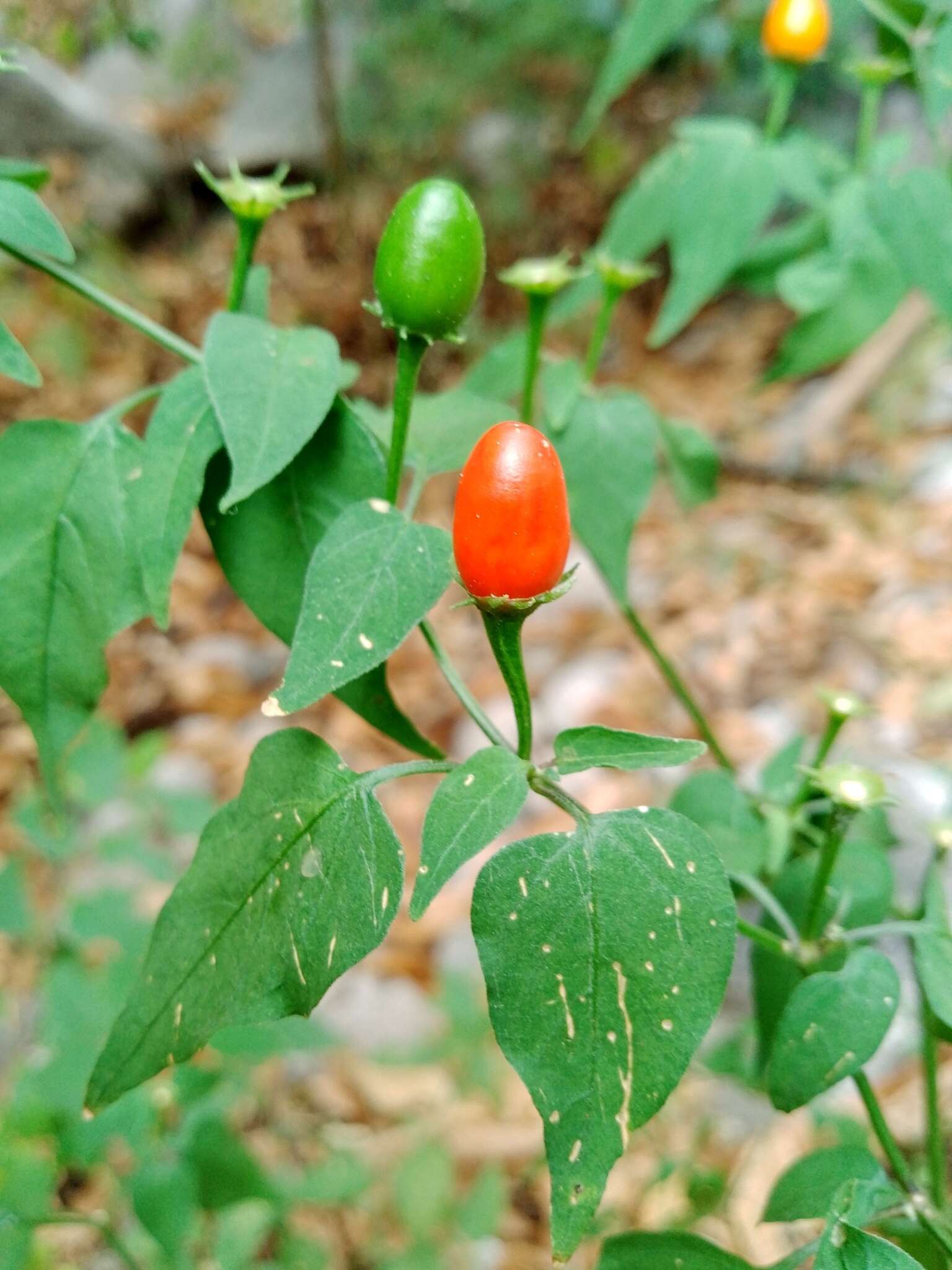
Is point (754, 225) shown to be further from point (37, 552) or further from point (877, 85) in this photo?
point (37, 552)

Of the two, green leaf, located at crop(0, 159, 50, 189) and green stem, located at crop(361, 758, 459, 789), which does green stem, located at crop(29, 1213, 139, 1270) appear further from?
green leaf, located at crop(0, 159, 50, 189)

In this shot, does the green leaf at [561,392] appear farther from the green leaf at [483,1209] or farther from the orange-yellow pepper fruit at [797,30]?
the green leaf at [483,1209]

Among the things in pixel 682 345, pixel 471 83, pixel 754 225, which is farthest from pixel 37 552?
pixel 471 83

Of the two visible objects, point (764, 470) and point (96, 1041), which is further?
point (764, 470)

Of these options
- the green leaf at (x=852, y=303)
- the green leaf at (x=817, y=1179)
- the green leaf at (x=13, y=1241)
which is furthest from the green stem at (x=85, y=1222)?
the green leaf at (x=852, y=303)

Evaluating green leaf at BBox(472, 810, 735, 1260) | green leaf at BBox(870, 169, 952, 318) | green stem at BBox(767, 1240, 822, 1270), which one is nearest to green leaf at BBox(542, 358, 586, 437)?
green leaf at BBox(870, 169, 952, 318)

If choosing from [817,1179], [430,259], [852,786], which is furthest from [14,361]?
[817,1179]
